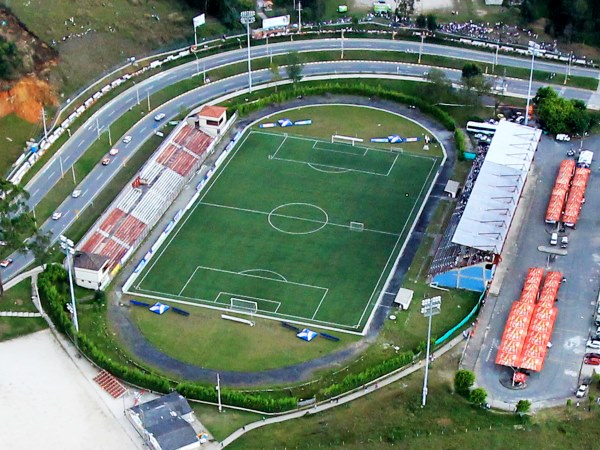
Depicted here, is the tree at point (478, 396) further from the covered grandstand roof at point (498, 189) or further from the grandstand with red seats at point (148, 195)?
the grandstand with red seats at point (148, 195)

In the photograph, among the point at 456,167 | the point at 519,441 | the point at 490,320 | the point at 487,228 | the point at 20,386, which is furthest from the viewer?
the point at 456,167

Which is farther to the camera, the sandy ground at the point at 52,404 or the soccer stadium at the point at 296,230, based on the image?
the soccer stadium at the point at 296,230

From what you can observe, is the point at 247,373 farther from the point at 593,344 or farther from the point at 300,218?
the point at 593,344

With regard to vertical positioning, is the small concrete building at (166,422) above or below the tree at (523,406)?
below

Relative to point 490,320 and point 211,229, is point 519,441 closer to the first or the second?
point 490,320

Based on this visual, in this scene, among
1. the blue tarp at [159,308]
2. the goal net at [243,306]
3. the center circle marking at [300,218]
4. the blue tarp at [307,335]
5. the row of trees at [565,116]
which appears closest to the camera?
the blue tarp at [307,335]

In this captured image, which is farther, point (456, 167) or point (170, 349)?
point (456, 167)

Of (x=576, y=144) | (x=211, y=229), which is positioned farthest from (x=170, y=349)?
(x=576, y=144)

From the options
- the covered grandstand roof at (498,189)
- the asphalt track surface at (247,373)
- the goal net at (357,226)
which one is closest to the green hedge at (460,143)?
the covered grandstand roof at (498,189)
